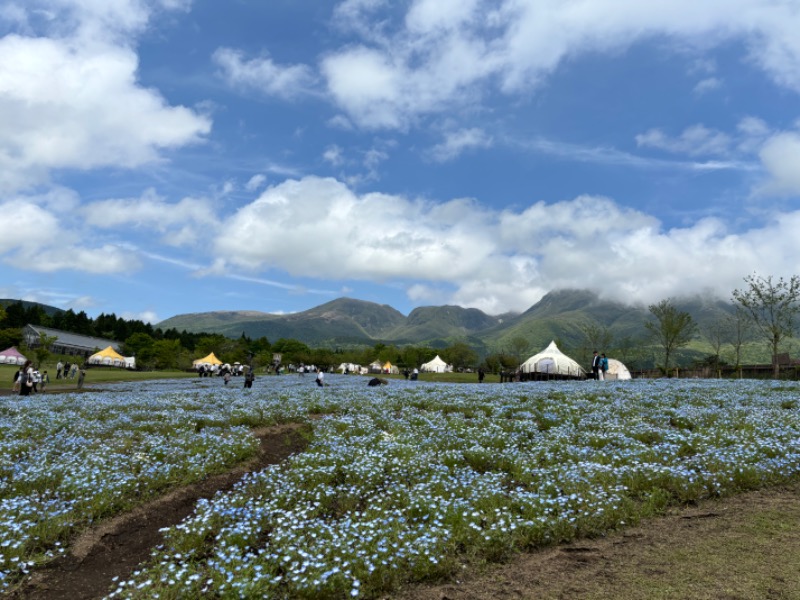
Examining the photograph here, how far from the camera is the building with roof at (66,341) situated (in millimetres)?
145250

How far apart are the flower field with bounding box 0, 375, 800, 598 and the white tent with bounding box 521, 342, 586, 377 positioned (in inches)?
1978

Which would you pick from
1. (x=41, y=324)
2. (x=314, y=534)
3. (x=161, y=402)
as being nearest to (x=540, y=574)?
(x=314, y=534)

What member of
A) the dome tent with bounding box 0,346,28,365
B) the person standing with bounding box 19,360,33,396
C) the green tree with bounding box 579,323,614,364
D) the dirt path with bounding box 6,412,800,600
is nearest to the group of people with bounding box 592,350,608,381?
the dirt path with bounding box 6,412,800,600

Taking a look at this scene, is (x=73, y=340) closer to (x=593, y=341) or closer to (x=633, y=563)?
(x=593, y=341)

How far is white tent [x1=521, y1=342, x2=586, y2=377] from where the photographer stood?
2677 inches

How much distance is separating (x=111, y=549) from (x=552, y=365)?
66.3 metres

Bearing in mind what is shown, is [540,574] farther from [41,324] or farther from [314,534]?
[41,324]

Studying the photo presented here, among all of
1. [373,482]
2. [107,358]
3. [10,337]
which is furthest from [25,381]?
[10,337]

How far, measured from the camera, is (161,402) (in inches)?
952

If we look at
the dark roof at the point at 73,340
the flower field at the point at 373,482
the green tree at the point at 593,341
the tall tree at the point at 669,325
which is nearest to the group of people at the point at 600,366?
the flower field at the point at 373,482

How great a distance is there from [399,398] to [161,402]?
11.8 metres

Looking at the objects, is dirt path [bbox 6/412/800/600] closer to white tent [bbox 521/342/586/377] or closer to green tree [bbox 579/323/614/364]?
white tent [bbox 521/342/586/377]

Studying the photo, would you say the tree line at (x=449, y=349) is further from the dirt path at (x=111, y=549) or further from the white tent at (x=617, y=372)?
the dirt path at (x=111, y=549)

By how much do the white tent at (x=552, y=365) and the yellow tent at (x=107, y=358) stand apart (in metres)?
87.3
